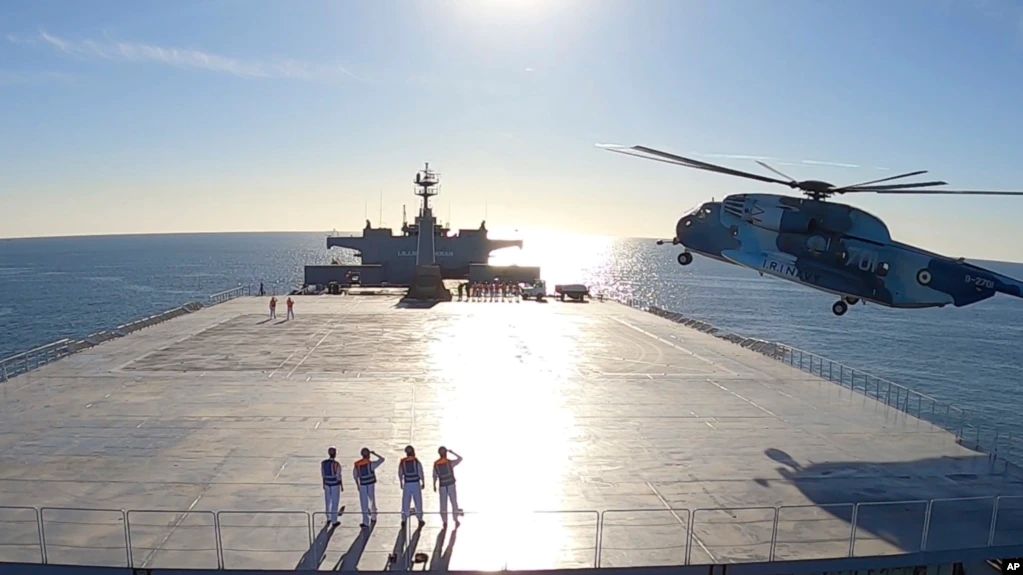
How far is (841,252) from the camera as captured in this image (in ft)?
56.5

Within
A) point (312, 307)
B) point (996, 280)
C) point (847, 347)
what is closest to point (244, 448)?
point (996, 280)

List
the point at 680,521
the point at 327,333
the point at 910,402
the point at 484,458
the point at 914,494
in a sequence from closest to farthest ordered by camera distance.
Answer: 1. the point at 680,521
2. the point at 914,494
3. the point at 484,458
4. the point at 327,333
5. the point at 910,402

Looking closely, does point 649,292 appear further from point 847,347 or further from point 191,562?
point 191,562

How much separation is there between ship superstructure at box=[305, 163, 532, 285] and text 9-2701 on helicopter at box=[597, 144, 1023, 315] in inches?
1529

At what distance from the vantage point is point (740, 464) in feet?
43.7

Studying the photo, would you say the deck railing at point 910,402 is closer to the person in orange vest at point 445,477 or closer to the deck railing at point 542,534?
the deck railing at point 542,534

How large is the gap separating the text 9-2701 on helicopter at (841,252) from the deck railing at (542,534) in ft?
22.1

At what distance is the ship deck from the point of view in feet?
31.5

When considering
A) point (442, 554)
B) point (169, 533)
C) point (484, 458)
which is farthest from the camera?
point (484, 458)

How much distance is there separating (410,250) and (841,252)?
4603 centimetres

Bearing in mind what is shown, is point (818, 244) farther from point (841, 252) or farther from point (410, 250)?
point (410, 250)

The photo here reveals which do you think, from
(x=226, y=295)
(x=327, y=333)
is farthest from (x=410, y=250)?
(x=327, y=333)

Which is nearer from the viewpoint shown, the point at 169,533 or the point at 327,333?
the point at 169,533

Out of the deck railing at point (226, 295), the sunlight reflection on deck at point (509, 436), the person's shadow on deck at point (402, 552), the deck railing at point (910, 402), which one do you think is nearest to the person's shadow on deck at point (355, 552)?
the person's shadow on deck at point (402, 552)
